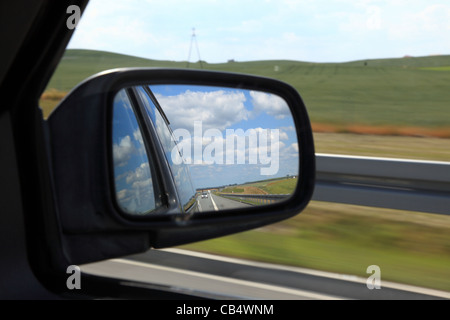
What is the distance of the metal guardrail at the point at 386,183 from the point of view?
19.1ft

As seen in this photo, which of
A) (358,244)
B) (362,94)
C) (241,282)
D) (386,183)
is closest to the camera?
(241,282)

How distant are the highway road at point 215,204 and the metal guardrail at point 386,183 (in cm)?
443

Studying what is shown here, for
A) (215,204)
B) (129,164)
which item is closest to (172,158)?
(129,164)

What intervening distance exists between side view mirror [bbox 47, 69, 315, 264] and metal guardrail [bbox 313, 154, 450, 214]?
408 cm

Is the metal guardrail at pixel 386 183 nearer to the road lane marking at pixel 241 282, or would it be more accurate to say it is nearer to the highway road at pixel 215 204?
the road lane marking at pixel 241 282

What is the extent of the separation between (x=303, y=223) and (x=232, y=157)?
4148 mm

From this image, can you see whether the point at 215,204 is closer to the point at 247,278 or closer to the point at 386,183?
the point at 247,278

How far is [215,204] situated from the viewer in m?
1.72

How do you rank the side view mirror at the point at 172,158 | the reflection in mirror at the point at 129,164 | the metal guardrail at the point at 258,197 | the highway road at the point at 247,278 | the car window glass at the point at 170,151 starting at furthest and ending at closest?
the highway road at the point at 247,278, the car window glass at the point at 170,151, the metal guardrail at the point at 258,197, the reflection in mirror at the point at 129,164, the side view mirror at the point at 172,158

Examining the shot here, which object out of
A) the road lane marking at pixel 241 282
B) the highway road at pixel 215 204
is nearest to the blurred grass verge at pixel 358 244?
the road lane marking at pixel 241 282

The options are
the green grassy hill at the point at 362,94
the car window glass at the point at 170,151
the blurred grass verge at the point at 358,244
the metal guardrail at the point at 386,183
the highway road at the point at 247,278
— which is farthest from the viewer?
the green grassy hill at the point at 362,94

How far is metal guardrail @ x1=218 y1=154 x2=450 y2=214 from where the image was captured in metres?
5.82

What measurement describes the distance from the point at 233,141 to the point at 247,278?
2378mm

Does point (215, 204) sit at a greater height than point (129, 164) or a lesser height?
lesser
